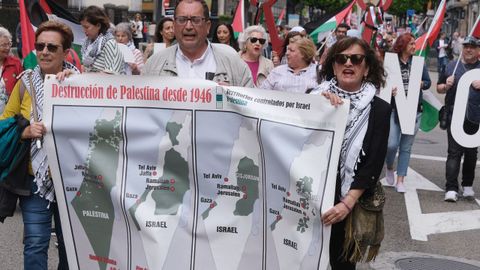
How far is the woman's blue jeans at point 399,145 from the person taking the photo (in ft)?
28.1

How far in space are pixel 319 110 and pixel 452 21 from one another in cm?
7808

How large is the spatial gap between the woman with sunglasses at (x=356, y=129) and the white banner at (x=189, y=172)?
145mm

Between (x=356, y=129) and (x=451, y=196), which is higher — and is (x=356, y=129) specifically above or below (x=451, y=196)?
above

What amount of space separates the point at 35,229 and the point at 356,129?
1.92 metres

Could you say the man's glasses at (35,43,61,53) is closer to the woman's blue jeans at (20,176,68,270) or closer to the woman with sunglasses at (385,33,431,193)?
the woman's blue jeans at (20,176,68,270)

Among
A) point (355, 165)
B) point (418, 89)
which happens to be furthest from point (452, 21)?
point (355, 165)

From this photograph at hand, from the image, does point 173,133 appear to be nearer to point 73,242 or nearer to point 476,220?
point 73,242

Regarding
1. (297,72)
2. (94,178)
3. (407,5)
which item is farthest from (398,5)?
(94,178)

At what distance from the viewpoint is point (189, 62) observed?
4422 mm

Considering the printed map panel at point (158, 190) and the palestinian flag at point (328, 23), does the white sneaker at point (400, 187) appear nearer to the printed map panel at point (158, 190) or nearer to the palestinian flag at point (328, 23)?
the palestinian flag at point (328, 23)

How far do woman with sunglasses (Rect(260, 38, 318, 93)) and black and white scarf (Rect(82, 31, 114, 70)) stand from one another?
153cm

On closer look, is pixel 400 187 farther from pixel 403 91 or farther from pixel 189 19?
pixel 189 19

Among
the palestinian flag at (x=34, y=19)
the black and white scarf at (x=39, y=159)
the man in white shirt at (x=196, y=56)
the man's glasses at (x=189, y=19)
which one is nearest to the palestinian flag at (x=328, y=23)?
the palestinian flag at (x=34, y=19)

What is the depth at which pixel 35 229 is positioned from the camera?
167 inches
